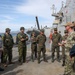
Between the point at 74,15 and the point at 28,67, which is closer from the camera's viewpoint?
the point at 28,67

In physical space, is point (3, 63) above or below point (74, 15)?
below

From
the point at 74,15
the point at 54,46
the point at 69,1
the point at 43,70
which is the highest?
the point at 69,1

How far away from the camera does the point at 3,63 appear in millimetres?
10195

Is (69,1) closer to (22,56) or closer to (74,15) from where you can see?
(74,15)

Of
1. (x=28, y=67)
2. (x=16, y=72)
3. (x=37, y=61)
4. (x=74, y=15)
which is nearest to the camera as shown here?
(x=16, y=72)

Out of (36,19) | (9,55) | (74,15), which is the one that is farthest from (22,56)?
(36,19)

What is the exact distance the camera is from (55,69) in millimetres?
9344

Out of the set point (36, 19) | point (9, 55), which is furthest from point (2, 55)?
point (36, 19)

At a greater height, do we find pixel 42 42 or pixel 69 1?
pixel 69 1

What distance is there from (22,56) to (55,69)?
2.16m

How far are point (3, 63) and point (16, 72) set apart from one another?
1.57 meters

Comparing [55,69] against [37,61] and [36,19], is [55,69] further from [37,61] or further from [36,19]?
[36,19]

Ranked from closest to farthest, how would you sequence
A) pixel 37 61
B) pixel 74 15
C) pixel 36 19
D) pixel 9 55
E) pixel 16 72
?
pixel 16 72
pixel 9 55
pixel 37 61
pixel 74 15
pixel 36 19

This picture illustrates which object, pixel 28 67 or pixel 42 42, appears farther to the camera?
pixel 42 42
